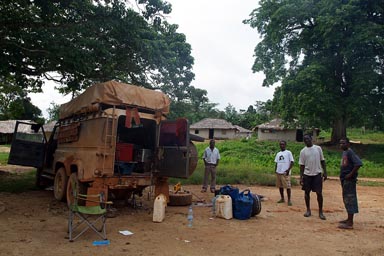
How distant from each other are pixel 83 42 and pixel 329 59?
22576mm

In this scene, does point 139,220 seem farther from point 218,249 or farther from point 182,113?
point 182,113

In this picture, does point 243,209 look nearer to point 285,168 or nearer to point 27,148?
point 285,168

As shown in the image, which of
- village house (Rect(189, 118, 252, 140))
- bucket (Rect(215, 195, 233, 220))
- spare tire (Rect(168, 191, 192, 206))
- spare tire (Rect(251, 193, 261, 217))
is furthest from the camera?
village house (Rect(189, 118, 252, 140))

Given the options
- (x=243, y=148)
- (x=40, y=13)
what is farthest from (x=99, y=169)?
(x=243, y=148)

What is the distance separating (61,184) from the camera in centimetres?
875

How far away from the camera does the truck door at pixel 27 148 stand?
10188mm

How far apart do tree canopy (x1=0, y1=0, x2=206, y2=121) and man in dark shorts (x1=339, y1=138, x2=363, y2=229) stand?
692 cm

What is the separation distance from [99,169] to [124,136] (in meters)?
2.38

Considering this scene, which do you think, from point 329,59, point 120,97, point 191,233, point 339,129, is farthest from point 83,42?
point 339,129

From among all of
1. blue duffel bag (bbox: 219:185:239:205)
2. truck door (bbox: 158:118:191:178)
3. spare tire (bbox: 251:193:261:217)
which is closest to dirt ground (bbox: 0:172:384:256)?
spare tire (bbox: 251:193:261:217)

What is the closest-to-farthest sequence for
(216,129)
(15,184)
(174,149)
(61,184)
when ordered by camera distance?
(174,149), (61,184), (15,184), (216,129)

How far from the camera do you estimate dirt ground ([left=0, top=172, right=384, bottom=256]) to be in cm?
512

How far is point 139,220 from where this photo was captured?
7074mm

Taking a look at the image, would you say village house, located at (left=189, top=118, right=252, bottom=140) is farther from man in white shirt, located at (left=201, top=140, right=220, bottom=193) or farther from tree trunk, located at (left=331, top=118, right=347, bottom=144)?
man in white shirt, located at (left=201, top=140, right=220, bottom=193)
